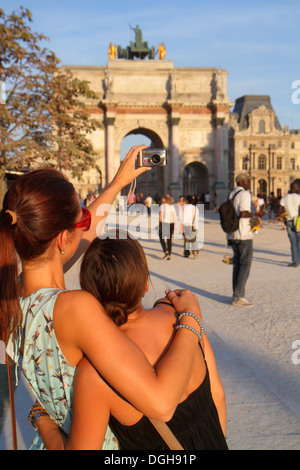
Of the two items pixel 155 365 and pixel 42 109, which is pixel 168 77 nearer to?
pixel 42 109

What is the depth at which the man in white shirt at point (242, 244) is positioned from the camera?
6.57 meters

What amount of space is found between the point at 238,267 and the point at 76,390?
5.56 meters

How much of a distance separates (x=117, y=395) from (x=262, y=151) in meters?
80.2

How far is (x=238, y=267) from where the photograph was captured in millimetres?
6641

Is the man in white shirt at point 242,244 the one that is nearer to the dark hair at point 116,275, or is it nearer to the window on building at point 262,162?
the dark hair at point 116,275

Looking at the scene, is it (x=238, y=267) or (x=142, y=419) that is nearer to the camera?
(x=142, y=419)

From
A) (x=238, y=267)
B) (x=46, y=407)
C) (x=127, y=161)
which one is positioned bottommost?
(x=238, y=267)

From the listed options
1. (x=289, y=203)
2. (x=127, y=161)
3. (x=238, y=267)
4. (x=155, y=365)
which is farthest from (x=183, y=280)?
(x=155, y=365)

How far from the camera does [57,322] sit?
1.32 metres

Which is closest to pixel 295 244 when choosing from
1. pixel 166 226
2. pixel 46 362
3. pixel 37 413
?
pixel 166 226

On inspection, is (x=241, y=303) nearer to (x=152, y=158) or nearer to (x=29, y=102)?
(x=152, y=158)

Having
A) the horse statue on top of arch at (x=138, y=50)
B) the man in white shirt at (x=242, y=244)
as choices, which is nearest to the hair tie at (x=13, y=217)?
the man in white shirt at (x=242, y=244)

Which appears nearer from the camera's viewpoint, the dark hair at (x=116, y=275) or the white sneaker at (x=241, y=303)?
the dark hair at (x=116, y=275)

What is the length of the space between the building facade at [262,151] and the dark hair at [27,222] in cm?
7594
